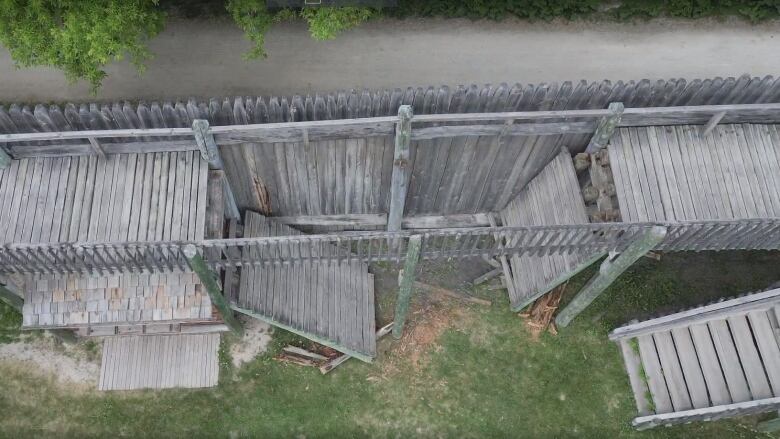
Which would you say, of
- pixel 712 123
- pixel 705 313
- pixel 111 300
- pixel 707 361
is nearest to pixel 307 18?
pixel 111 300

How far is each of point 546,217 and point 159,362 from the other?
33.0 ft

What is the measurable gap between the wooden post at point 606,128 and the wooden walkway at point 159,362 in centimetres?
1019

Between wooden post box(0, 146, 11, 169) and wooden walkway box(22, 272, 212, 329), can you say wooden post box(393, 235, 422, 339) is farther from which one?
wooden post box(0, 146, 11, 169)

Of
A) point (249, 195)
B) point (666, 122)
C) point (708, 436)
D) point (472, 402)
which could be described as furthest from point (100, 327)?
point (708, 436)

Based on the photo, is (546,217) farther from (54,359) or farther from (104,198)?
(54,359)

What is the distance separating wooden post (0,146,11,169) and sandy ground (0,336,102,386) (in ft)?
17.0

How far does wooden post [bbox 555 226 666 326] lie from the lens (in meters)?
12.6

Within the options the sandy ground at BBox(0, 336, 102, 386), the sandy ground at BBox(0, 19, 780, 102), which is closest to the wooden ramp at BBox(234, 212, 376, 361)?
the sandy ground at BBox(0, 336, 102, 386)

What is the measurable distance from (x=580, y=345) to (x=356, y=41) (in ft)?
34.1

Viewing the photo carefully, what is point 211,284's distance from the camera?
13.2 m

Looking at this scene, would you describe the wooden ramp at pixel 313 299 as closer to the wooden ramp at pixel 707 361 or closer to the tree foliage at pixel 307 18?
the tree foliage at pixel 307 18

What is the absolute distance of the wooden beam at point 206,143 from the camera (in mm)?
12609

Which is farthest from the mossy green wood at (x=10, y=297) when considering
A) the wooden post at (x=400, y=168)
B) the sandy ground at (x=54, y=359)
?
the wooden post at (x=400, y=168)

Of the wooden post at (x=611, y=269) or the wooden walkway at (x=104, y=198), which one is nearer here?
the wooden post at (x=611, y=269)
